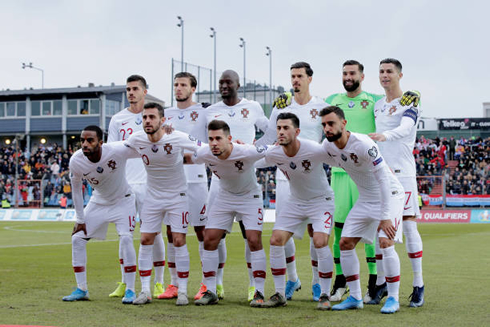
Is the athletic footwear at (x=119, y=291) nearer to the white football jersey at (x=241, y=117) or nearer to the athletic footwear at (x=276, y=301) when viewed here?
the athletic footwear at (x=276, y=301)

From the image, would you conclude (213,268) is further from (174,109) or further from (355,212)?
(174,109)

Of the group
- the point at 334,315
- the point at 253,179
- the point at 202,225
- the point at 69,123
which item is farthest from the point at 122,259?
the point at 69,123

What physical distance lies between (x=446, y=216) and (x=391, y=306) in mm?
27252

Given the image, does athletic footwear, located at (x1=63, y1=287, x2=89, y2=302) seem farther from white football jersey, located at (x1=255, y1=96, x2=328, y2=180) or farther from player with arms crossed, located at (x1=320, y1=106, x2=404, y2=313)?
player with arms crossed, located at (x1=320, y1=106, x2=404, y2=313)

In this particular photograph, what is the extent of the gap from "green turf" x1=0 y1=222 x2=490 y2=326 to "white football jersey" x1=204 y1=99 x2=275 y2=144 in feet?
8.12

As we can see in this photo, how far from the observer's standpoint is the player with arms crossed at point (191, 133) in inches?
397

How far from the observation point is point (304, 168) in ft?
28.5

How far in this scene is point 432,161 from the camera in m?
41.1

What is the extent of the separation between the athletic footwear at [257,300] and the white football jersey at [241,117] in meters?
2.57

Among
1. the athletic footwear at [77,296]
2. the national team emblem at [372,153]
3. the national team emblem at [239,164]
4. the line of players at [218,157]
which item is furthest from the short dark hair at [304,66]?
the athletic footwear at [77,296]

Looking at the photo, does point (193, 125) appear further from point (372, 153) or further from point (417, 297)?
point (417, 297)

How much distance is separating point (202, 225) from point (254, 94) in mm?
47253

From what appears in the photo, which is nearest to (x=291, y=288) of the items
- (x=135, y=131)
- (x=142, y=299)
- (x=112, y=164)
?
(x=142, y=299)

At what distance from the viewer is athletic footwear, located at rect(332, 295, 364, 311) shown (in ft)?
27.1
